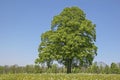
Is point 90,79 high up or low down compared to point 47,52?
down

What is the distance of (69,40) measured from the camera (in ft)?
178

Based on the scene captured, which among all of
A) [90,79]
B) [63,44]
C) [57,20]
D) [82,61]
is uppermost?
[57,20]

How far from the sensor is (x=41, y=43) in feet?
198

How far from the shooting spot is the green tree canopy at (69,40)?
5419 centimetres

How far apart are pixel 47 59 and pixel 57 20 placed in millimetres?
8237

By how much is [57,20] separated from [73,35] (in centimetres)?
532

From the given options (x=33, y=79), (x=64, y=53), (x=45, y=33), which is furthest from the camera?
(x=45, y=33)

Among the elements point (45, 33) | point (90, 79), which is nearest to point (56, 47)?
point (45, 33)

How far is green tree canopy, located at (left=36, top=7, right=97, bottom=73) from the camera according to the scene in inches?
2133

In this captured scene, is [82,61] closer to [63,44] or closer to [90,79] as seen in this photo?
[63,44]

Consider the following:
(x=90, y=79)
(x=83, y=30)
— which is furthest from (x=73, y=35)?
(x=90, y=79)

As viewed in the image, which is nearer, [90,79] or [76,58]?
[90,79]

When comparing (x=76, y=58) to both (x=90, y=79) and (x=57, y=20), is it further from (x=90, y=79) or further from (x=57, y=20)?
(x=90, y=79)

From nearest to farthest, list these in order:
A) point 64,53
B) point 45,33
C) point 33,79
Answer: point 33,79, point 64,53, point 45,33
